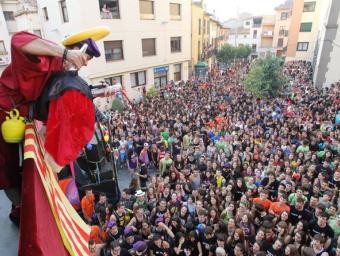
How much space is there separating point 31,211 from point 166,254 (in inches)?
170

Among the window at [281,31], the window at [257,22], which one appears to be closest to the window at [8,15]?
the window at [281,31]

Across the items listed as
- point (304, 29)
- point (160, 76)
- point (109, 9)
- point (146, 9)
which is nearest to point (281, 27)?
point (304, 29)

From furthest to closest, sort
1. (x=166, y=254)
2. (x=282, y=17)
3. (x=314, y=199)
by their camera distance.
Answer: (x=282, y=17)
(x=314, y=199)
(x=166, y=254)

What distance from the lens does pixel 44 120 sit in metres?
2.06

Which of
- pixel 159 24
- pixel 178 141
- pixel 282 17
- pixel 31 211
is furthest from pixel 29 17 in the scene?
pixel 282 17

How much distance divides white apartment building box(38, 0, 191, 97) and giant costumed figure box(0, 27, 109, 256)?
15.4 meters

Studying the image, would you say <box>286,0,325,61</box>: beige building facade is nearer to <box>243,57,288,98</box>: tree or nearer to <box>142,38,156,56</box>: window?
<box>243,57,288,98</box>: tree

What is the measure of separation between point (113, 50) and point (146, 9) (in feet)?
13.8

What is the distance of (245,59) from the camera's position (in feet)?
141

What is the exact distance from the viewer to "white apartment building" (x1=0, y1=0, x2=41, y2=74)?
789 inches

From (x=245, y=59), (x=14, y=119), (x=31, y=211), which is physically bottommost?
(x=245, y=59)

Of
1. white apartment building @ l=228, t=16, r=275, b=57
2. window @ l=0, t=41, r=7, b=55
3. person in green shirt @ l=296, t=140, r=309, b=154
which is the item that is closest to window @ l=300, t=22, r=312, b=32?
white apartment building @ l=228, t=16, r=275, b=57

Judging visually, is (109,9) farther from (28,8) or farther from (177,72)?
(177,72)

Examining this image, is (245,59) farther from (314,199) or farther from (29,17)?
(314,199)
